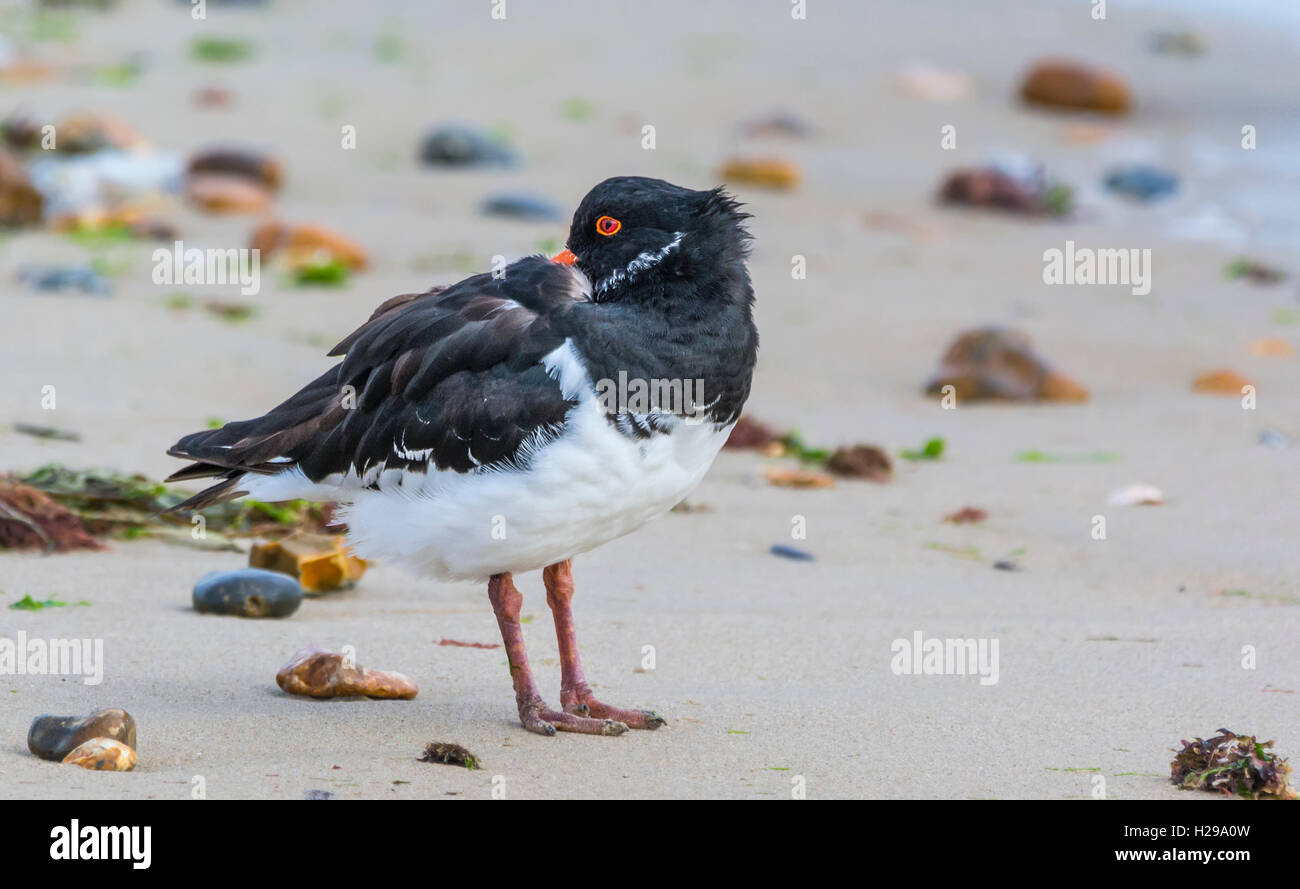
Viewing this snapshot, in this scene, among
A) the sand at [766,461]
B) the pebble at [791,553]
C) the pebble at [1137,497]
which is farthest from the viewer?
the pebble at [1137,497]

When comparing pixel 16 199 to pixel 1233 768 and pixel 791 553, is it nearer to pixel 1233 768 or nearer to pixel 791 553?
pixel 791 553

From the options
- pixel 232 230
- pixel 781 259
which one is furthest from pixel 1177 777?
pixel 232 230

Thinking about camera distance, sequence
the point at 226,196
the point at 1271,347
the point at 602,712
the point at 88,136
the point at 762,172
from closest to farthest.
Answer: the point at 602,712, the point at 1271,347, the point at 226,196, the point at 88,136, the point at 762,172

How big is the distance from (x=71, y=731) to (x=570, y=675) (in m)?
1.60

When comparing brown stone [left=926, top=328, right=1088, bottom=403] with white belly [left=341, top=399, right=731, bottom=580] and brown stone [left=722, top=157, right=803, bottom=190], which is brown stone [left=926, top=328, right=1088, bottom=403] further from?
white belly [left=341, top=399, right=731, bottom=580]

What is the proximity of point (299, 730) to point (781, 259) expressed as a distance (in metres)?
7.89

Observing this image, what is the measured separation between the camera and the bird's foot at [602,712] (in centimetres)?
531

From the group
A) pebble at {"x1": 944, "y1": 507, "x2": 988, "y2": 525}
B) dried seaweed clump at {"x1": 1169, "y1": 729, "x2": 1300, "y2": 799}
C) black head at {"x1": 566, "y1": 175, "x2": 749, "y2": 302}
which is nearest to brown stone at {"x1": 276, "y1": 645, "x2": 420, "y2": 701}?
black head at {"x1": 566, "y1": 175, "x2": 749, "y2": 302}

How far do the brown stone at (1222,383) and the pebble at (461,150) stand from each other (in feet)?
22.2

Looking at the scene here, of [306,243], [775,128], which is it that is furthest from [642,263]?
[775,128]

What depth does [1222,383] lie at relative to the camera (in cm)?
988

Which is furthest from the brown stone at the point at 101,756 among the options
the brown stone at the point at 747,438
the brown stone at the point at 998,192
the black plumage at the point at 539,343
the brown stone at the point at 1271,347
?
the brown stone at the point at 998,192

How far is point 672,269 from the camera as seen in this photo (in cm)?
520

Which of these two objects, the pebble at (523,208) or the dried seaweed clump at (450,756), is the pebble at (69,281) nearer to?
the pebble at (523,208)
